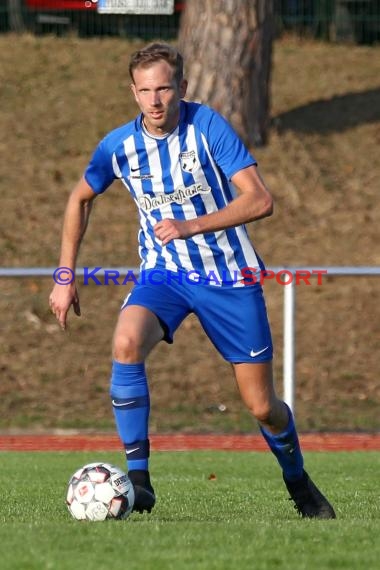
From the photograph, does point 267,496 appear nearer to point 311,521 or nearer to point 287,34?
point 311,521

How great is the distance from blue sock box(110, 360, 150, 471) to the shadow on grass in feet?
41.3

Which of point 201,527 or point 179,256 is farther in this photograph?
point 179,256

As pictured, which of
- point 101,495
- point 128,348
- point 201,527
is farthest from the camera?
Answer: point 128,348

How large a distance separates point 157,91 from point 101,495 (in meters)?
1.94

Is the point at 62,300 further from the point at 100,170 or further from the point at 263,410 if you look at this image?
the point at 263,410

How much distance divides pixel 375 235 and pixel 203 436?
4666 millimetres

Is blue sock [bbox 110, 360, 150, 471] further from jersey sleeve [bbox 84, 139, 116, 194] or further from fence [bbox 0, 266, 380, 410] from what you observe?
fence [bbox 0, 266, 380, 410]

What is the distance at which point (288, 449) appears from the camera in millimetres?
7000

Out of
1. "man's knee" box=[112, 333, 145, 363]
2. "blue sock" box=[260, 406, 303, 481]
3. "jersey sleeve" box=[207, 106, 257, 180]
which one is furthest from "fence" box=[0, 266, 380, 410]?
"man's knee" box=[112, 333, 145, 363]

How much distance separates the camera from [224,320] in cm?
677

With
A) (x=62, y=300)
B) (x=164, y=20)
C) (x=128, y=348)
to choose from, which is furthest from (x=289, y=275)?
(x=164, y=20)

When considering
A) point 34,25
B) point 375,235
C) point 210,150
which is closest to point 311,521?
point 210,150

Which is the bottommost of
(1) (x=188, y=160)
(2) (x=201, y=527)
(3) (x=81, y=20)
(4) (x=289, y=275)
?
(3) (x=81, y=20)

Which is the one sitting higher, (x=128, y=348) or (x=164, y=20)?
(x=128, y=348)
